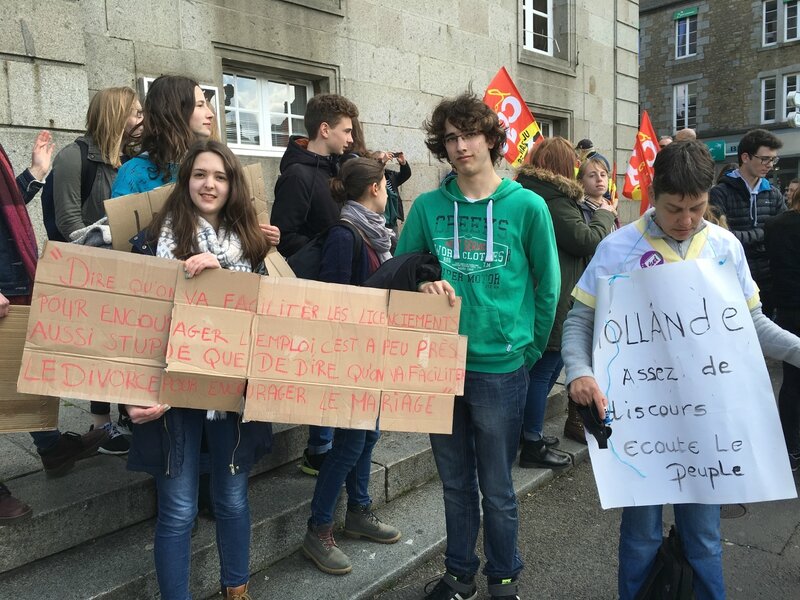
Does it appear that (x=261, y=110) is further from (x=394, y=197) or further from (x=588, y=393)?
(x=588, y=393)

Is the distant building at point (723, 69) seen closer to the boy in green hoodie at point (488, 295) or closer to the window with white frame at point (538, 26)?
the window with white frame at point (538, 26)

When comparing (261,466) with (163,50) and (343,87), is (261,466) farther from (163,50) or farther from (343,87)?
(343,87)

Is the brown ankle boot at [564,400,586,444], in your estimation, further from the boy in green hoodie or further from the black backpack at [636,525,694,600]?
the black backpack at [636,525,694,600]

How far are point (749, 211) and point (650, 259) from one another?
3395 mm

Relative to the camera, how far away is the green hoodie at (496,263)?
236 centimetres

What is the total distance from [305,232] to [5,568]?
6.42ft

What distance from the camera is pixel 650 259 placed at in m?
2.05

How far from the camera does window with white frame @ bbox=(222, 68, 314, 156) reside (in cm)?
626

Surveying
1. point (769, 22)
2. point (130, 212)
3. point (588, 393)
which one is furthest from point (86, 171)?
point (769, 22)

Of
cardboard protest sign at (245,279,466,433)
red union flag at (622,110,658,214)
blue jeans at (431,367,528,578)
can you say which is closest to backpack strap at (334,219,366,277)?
cardboard protest sign at (245,279,466,433)

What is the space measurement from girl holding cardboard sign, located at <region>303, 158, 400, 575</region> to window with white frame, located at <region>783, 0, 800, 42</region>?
2956 cm

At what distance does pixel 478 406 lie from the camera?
238 centimetres

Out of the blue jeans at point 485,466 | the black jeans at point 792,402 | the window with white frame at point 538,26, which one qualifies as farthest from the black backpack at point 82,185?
the window with white frame at point 538,26

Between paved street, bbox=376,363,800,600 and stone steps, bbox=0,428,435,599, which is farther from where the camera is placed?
paved street, bbox=376,363,800,600
